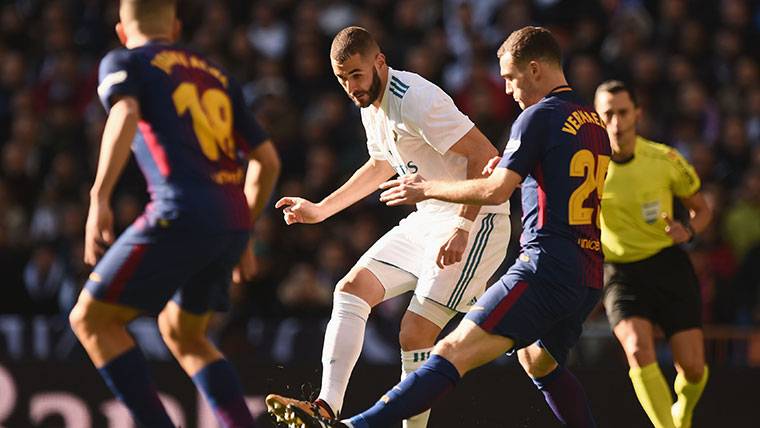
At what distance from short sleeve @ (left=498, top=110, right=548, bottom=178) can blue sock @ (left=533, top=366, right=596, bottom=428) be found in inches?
53.8

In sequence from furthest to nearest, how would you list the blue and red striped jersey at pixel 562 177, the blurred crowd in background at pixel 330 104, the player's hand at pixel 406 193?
1. the blurred crowd in background at pixel 330 104
2. the blue and red striped jersey at pixel 562 177
3. the player's hand at pixel 406 193

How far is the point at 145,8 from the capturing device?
18.4 ft

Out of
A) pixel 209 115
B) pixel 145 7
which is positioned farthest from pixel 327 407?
pixel 145 7

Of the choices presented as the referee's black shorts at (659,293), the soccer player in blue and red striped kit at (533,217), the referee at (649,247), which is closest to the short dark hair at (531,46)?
the soccer player in blue and red striped kit at (533,217)

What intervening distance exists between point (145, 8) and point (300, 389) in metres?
3.48

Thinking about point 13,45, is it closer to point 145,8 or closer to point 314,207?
point 314,207

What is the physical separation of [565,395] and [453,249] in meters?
1.11

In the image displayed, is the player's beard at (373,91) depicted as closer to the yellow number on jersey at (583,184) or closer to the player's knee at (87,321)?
the yellow number on jersey at (583,184)

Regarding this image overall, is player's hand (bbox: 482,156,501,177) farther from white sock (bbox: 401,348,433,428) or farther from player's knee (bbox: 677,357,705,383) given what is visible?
player's knee (bbox: 677,357,705,383)

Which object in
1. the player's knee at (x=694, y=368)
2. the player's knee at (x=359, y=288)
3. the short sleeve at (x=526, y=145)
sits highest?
the short sleeve at (x=526, y=145)

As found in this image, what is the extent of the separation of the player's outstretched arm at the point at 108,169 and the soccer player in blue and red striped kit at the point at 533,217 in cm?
126

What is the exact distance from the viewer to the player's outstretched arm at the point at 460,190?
5895 millimetres

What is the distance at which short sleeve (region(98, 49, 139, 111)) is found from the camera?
5340mm

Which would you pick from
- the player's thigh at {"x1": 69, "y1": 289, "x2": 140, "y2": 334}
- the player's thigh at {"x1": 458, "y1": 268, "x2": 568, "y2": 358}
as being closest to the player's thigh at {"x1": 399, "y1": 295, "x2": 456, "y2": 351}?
the player's thigh at {"x1": 458, "y1": 268, "x2": 568, "y2": 358}
